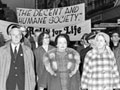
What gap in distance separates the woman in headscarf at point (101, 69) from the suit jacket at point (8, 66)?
99 cm

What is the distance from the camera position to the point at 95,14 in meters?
17.6

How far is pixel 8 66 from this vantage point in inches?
199

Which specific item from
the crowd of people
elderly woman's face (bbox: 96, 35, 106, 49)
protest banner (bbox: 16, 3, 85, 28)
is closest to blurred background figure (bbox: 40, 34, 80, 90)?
the crowd of people

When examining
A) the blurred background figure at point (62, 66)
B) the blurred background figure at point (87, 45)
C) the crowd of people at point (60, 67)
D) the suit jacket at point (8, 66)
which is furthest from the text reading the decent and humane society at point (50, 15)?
the suit jacket at point (8, 66)

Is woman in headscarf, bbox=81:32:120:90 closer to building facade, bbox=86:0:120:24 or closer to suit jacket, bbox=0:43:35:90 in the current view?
suit jacket, bbox=0:43:35:90

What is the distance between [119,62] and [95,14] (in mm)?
11176

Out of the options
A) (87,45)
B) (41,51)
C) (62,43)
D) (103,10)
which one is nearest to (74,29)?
(87,45)

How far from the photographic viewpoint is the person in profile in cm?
504

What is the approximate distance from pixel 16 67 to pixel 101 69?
1421mm

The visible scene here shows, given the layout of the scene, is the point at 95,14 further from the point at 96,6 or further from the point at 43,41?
the point at 43,41

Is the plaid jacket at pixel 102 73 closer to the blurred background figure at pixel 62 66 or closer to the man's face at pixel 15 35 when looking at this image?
the blurred background figure at pixel 62 66

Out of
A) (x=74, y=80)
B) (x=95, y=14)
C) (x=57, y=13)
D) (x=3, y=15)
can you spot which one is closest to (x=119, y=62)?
(x=74, y=80)

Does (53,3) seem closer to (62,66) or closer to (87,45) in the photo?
(87,45)

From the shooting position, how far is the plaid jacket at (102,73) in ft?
17.5
